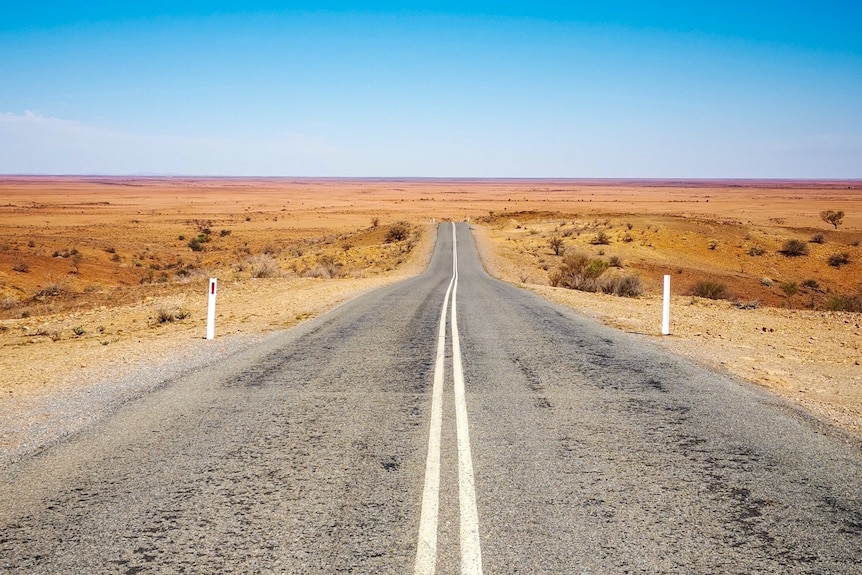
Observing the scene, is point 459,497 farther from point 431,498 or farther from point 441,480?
point 441,480

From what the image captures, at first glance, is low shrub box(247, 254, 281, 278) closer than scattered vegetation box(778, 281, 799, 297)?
Yes

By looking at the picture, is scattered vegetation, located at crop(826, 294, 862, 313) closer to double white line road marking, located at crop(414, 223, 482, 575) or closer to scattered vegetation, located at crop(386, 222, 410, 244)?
double white line road marking, located at crop(414, 223, 482, 575)

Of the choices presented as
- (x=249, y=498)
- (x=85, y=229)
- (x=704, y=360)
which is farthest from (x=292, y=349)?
(x=85, y=229)

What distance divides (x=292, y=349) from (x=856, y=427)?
747 centimetres

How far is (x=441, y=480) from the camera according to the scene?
14.8 ft

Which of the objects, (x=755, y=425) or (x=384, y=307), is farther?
(x=384, y=307)

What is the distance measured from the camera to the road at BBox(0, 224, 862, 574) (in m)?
3.52

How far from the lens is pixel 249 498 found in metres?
4.22

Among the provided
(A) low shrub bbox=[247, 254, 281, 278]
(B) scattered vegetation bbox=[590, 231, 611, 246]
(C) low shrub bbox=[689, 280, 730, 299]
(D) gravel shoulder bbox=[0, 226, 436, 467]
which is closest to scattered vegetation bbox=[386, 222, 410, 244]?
(B) scattered vegetation bbox=[590, 231, 611, 246]

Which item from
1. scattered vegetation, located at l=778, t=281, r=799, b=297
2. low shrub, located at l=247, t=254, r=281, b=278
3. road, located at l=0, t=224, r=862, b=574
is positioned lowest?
scattered vegetation, located at l=778, t=281, r=799, b=297

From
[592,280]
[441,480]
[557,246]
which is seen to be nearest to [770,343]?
[441,480]

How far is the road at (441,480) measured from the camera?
11.6ft

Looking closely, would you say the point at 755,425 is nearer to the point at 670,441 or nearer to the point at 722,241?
the point at 670,441

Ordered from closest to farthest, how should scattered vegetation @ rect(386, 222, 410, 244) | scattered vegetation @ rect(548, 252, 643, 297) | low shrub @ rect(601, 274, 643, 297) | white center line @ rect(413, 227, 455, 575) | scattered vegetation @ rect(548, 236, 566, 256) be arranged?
white center line @ rect(413, 227, 455, 575) < low shrub @ rect(601, 274, 643, 297) < scattered vegetation @ rect(548, 252, 643, 297) < scattered vegetation @ rect(548, 236, 566, 256) < scattered vegetation @ rect(386, 222, 410, 244)
